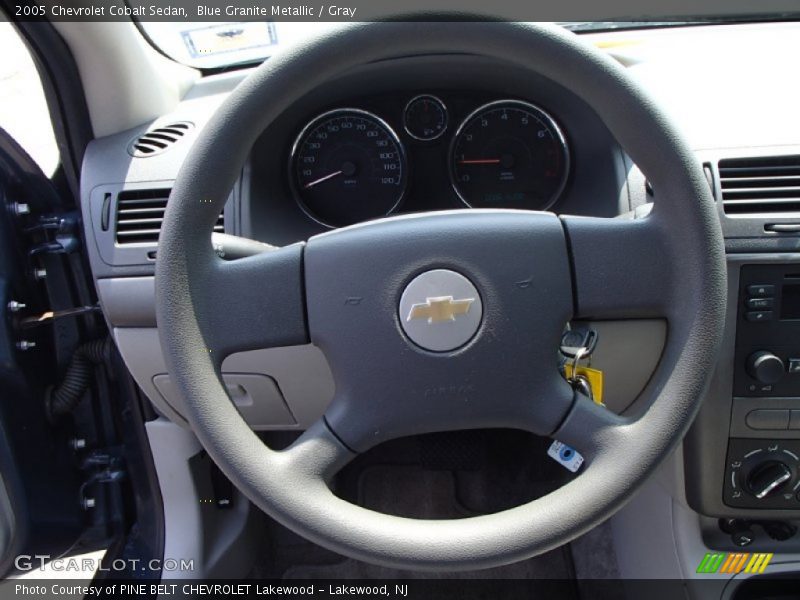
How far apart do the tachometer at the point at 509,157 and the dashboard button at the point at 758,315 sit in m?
0.46

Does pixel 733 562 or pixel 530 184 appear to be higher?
pixel 530 184

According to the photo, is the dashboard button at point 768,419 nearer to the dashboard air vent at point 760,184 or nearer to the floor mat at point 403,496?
the dashboard air vent at point 760,184

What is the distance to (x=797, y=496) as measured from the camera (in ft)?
4.55

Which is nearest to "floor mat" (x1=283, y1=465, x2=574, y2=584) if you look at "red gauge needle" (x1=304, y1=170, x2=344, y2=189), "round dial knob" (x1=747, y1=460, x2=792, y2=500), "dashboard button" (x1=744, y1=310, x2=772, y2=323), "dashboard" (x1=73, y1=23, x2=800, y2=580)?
"dashboard" (x1=73, y1=23, x2=800, y2=580)

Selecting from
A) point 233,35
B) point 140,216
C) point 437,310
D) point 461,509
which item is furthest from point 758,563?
point 233,35

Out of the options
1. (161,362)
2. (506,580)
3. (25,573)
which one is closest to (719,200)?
(161,362)

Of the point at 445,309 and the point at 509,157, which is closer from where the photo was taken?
the point at 445,309

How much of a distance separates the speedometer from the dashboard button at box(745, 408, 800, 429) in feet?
2.71

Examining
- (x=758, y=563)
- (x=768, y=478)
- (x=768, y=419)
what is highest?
(x=768, y=419)

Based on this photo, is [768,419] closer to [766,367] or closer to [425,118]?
[766,367]

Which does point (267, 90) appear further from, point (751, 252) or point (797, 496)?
point (797, 496)

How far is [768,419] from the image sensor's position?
52.6 inches

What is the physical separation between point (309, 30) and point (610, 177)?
2.34 feet

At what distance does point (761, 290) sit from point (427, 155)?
28.4 inches
